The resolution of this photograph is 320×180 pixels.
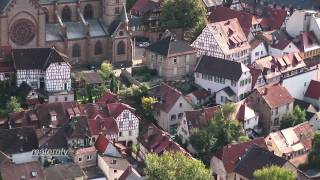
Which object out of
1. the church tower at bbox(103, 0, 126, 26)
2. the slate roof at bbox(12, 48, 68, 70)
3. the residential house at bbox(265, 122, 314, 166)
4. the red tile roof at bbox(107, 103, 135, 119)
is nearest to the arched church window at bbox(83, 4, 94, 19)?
the church tower at bbox(103, 0, 126, 26)

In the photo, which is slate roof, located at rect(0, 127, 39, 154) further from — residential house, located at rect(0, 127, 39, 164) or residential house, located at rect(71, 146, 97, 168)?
residential house, located at rect(71, 146, 97, 168)

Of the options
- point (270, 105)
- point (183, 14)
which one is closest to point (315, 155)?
point (270, 105)

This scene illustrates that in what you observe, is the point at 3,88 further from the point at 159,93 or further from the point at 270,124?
the point at 270,124

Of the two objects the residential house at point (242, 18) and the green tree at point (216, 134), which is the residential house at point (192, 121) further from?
the residential house at point (242, 18)

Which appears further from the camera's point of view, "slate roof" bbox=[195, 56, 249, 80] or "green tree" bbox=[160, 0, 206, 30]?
"green tree" bbox=[160, 0, 206, 30]

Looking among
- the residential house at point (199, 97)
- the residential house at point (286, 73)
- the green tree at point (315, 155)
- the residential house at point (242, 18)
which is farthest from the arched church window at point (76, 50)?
the green tree at point (315, 155)

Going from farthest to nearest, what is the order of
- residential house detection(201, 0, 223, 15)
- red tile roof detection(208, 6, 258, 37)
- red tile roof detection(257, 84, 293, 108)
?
residential house detection(201, 0, 223, 15) → red tile roof detection(208, 6, 258, 37) → red tile roof detection(257, 84, 293, 108)

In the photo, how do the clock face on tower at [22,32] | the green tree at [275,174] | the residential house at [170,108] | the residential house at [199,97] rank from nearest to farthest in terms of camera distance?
the green tree at [275,174] < the residential house at [170,108] < the residential house at [199,97] < the clock face on tower at [22,32]
